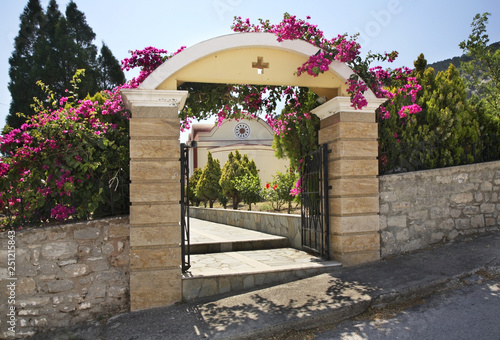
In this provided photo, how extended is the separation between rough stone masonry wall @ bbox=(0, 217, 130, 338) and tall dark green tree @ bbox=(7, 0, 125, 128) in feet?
41.8

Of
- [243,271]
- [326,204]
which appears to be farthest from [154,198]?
[326,204]

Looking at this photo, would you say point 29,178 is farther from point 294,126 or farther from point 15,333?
point 294,126

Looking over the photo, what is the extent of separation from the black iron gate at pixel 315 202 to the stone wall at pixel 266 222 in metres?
0.62

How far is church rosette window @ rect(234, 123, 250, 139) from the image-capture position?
3038 centimetres

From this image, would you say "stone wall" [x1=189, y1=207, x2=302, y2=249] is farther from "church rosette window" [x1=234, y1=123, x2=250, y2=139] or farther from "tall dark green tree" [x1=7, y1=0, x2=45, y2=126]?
"church rosette window" [x1=234, y1=123, x2=250, y2=139]

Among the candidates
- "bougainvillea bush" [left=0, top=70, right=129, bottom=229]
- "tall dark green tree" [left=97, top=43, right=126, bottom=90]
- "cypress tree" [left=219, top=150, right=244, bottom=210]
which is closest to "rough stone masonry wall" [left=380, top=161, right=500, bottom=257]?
"bougainvillea bush" [left=0, top=70, right=129, bottom=229]

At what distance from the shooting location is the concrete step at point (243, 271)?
5.23 m

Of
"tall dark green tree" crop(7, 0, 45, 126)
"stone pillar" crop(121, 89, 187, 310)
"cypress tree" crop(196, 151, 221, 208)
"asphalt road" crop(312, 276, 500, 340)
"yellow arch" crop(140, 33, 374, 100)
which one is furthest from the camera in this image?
"cypress tree" crop(196, 151, 221, 208)

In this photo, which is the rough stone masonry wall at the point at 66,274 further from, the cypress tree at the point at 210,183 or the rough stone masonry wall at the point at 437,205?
the cypress tree at the point at 210,183

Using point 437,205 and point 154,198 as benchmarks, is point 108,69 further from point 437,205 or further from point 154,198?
point 437,205

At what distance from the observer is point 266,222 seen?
9445 mm

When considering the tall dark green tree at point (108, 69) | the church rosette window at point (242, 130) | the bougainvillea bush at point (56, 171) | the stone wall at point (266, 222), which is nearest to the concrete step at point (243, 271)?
the stone wall at point (266, 222)

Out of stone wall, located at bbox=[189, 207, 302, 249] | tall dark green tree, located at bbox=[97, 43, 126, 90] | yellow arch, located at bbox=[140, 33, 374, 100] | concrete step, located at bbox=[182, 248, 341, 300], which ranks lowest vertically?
concrete step, located at bbox=[182, 248, 341, 300]

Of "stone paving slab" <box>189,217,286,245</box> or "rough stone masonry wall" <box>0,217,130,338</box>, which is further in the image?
"stone paving slab" <box>189,217,286,245</box>
